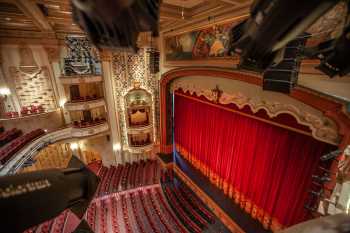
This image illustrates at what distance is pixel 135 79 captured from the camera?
8625mm

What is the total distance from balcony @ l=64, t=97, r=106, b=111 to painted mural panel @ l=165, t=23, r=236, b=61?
439 cm

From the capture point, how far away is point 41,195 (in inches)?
31.9

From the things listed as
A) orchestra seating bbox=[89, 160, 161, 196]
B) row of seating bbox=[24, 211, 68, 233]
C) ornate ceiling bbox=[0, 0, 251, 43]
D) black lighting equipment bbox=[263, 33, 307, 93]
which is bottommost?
orchestra seating bbox=[89, 160, 161, 196]

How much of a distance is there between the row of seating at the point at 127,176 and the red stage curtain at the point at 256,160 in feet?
8.71

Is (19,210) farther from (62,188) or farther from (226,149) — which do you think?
(226,149)

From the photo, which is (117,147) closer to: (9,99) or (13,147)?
(13,147)

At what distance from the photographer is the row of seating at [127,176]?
7324 millimetres

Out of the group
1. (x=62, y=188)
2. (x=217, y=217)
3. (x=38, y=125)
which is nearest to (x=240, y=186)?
(x=217, y=217)

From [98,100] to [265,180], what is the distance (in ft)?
26.2

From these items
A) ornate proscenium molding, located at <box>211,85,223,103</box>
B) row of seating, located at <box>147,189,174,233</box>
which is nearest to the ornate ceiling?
ornate proscenium molding, located at <box>211,85,223,103</box>

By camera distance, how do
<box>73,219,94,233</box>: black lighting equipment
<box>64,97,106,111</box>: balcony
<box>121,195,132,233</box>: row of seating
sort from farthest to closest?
1. <box>64,97,106,111</box>: balcony
2. <box>121,195,132,233</box>: row of seating
3. <box>73,219,94,233</box>: black lighting equipment

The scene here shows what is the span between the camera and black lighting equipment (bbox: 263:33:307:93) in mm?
2023

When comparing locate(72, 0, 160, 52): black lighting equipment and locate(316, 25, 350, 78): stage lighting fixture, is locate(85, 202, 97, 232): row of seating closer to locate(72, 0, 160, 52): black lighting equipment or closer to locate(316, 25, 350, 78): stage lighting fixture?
locate(72, 0, 160, 52): black lighting equipment

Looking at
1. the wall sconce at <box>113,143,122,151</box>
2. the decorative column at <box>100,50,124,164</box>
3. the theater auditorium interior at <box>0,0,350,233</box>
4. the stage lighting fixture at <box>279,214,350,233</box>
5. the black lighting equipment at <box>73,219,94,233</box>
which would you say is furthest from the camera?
the wall sconce at <box>113,143,122,151</box>
